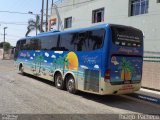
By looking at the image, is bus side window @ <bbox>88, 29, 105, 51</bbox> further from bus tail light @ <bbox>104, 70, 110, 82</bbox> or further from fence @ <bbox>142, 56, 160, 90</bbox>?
fence @ <bbox>142, 56, 160, 90</bbox>

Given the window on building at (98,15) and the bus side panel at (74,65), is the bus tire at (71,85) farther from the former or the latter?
the window on building at (98,15)

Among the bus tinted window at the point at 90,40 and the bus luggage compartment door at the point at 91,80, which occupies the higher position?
the bus tinted window at the point at 90,40

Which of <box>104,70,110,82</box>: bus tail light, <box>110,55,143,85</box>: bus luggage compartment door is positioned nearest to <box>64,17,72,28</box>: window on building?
<box>110,55,143,85</box>: bus luggage compartment door

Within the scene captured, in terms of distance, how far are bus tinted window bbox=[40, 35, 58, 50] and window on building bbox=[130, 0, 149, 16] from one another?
7197mm

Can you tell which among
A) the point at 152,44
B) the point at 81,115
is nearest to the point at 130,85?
the point at 81,115

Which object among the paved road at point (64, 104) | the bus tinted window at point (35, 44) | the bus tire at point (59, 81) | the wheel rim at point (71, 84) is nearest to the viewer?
the paved road at point (64, 104)

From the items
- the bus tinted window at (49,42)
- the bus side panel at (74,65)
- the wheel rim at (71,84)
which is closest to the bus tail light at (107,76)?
the bus side panel at (74,65)

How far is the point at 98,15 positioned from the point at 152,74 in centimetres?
1071

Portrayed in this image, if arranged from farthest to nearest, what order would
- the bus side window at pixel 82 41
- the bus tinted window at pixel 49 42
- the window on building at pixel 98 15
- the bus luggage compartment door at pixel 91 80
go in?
the window on building at pixel 98 15 → the bus tinted window at pixel 49 42 → the bus side window at pixel 82 41 → the bus luggage compartment door at pixel 91 80

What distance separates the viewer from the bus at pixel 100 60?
10.3 meters

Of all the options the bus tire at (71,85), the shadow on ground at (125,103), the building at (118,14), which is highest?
the building at (118,14)

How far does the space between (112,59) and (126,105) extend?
71.0 inches

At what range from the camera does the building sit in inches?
678

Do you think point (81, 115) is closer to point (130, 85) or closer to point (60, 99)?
point (60, 99)
